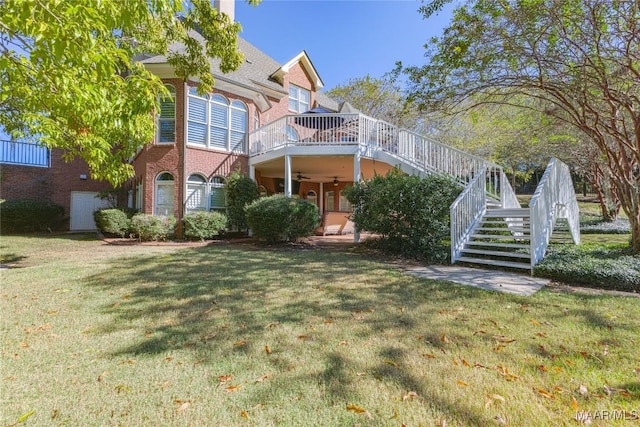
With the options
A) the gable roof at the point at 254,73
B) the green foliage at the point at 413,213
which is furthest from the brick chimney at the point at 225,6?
the green foliage at the point at 413,213

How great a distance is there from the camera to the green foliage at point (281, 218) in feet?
32.5

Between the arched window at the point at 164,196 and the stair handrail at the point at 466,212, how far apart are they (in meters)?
10.3

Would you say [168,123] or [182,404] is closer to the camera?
[182,404]

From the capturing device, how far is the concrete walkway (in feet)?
17.4

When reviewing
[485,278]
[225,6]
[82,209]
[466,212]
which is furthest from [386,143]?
[82,209]

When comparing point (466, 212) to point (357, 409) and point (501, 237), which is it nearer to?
point (501, 237)

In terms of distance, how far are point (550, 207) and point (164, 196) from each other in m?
12.8

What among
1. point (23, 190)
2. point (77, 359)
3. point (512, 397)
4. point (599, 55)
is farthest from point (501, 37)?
point (23, 190)

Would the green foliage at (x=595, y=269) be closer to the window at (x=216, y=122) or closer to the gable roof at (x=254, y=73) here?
the gable roof at (x=254, y=73)

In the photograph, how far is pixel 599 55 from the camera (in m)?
6.30

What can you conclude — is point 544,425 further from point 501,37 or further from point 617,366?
point 501,37

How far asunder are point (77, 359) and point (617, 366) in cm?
484

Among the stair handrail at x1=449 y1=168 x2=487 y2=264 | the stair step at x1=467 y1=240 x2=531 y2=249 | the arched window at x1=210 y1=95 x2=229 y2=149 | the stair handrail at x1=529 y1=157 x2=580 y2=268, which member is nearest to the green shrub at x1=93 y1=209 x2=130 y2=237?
the arched window at x1=210 y1=95 x2=229 y2=149

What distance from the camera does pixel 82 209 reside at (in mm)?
16844
